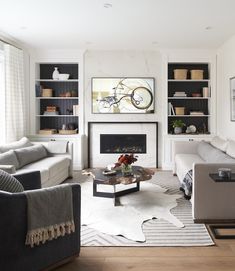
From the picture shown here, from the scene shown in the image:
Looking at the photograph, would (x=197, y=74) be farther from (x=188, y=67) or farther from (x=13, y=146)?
(x=13, y=146)

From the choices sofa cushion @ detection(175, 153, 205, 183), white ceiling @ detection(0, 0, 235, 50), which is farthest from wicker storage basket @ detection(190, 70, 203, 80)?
sofa cushion @ detection(175, 153, 205, 183)

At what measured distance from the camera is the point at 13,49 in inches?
227

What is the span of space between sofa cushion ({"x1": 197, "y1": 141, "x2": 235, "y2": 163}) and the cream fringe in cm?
242

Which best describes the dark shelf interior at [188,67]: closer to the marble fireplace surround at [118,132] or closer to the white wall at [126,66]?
the white wall at [126,66]

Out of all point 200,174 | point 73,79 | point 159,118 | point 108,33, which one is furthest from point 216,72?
point 200,174

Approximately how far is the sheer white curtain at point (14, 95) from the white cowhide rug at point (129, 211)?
2017mm

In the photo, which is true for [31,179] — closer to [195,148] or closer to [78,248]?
[78,248]

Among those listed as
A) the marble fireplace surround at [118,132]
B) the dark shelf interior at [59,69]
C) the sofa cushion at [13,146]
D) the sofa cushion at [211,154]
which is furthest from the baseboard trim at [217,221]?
the dark shelf interior at [59,69]

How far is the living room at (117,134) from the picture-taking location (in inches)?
97.8

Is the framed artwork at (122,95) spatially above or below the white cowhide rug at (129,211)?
above

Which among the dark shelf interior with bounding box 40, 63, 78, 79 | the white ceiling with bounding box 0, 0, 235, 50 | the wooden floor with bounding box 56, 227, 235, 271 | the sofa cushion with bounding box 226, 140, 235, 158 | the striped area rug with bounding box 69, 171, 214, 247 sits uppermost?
the white ceiling with bounding box 0, 0, 235, 50

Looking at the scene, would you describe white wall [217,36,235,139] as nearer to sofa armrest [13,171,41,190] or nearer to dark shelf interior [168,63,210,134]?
dark shelf interior [168,63,210,134]

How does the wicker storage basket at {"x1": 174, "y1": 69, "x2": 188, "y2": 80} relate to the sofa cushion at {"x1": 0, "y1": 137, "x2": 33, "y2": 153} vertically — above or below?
above

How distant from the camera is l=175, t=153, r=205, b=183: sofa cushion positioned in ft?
14.8
